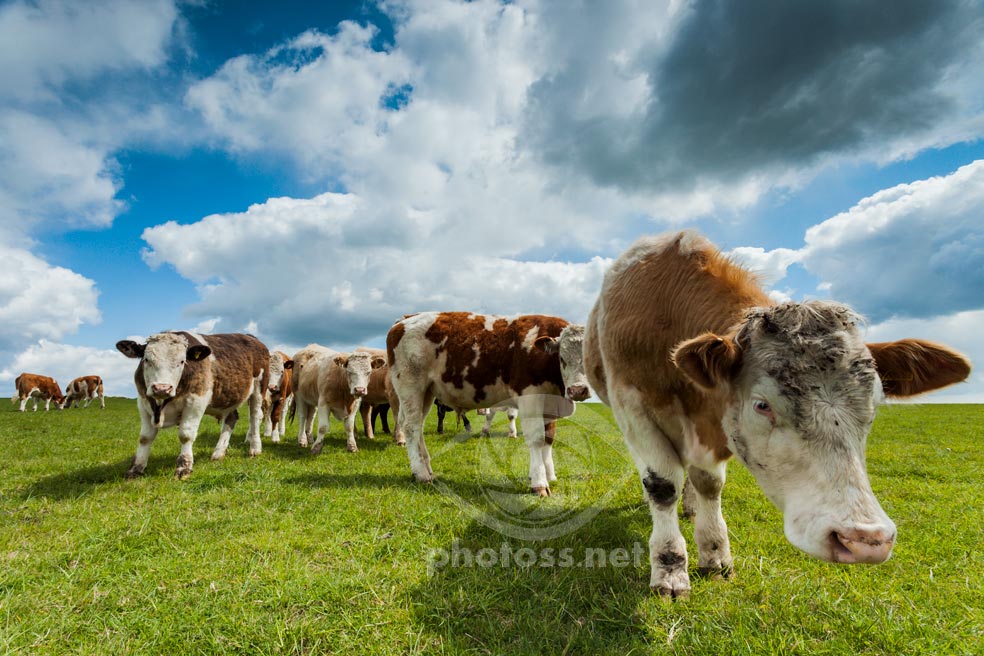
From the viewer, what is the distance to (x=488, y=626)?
314cm

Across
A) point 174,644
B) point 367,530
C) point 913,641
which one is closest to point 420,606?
point 174,644

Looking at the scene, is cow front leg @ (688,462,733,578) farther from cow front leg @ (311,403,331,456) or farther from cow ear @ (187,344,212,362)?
cow front leg @ (311,403,331,456)

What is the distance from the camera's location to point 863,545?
89.4 inches

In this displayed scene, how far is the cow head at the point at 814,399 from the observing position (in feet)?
7.86

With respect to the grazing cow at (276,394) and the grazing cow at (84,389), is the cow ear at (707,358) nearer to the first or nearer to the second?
the grazing cow at (276,394)

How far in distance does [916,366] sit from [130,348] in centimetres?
993

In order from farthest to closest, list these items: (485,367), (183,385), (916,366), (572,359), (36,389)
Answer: (36,389), (183,385), (485,367), (572,359), (916,366)

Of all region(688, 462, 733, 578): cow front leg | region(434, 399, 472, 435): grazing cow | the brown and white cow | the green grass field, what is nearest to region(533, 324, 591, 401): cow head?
the green grass field

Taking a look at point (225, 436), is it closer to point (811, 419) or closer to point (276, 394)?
point (276, 394)

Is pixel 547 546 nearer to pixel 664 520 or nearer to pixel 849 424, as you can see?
pixel 664 520

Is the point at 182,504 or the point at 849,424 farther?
the point at 182,504

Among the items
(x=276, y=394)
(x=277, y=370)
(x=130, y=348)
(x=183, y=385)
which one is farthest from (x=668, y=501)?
(x=276, y=394)

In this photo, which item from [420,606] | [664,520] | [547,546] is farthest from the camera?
[547,546]

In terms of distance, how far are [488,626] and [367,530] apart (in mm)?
2261
